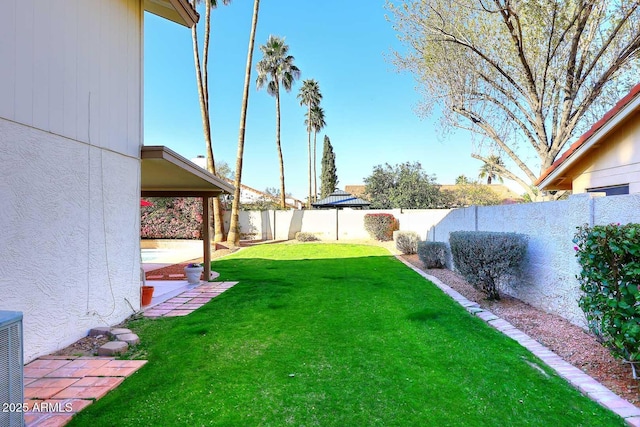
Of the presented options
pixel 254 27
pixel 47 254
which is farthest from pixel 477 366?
pixel 254 27

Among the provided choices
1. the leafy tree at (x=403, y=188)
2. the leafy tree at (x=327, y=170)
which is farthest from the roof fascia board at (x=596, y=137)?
the leafy tree at (x=327, y=170)

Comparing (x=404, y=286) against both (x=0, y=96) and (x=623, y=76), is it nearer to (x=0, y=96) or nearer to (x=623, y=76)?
(x=0, y=96)

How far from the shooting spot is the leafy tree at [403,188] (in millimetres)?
27562

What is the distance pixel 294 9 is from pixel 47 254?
16888mm

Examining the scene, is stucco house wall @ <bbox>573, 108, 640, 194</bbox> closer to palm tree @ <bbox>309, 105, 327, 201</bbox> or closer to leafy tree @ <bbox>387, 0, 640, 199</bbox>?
leafy tree @ <bbox>387, 0, 640, 199</bbox>

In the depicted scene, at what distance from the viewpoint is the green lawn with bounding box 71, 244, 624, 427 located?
2.68 metres

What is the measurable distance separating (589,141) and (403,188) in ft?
72.4

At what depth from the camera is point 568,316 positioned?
4.80m

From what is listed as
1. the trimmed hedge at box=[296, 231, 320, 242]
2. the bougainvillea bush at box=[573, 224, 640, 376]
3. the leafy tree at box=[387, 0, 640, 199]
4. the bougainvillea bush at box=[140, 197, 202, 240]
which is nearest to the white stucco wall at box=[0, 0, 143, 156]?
the bougainvillea bush at box=[573, 224, 640, 376]

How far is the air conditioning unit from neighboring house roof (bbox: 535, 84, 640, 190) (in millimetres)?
7715

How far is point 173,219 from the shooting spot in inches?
771

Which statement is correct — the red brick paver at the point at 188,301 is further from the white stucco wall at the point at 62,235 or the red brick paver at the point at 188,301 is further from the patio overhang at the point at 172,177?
the patio overhang at the point at 172,177

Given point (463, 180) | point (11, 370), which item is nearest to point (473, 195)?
point (463, 180)

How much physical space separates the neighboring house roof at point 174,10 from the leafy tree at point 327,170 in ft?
114
